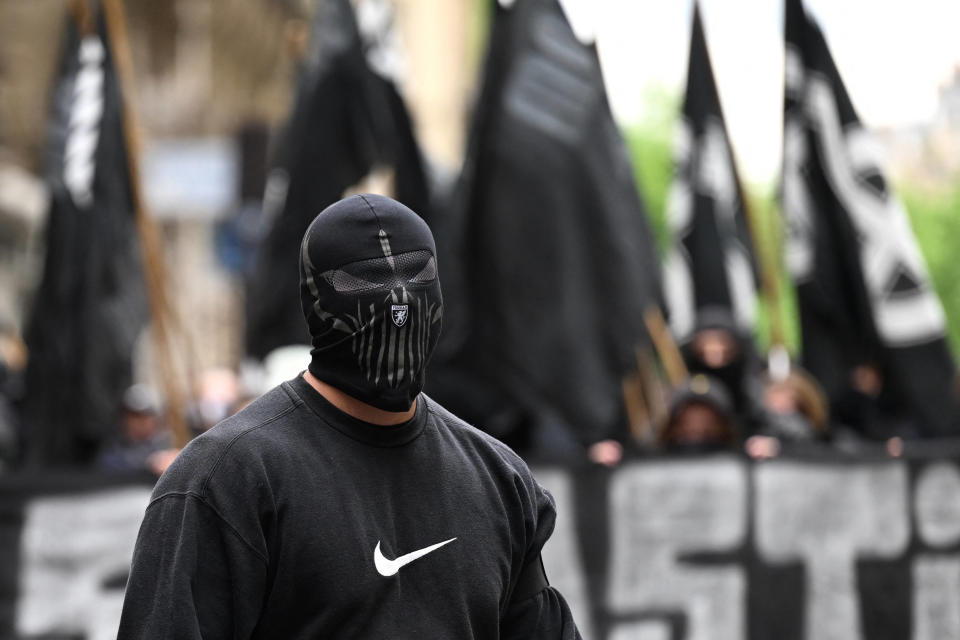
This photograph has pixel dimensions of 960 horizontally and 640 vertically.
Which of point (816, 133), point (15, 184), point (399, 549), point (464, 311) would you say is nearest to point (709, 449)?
point (464, 311)

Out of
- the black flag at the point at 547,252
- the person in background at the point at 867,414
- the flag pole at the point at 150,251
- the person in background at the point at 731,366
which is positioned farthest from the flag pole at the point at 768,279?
the flag pole at the point at 150,251

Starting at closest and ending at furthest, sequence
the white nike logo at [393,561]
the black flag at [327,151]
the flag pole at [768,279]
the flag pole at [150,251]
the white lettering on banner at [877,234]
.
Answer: the white nike logo at [393,561] < the flag pole at [150,251] < the white lettering on banner at [877,234] < the black flag at [327,151] < the flag pole at [768,279]

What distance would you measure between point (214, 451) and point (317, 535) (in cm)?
19

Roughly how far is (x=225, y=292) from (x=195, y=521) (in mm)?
25225

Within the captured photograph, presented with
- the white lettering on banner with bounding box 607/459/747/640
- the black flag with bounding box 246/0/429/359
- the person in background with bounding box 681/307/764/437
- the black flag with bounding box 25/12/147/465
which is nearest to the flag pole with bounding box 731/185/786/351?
the person in background with bounding box 681/307/764/437

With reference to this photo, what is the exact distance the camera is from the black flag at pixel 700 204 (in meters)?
9.08

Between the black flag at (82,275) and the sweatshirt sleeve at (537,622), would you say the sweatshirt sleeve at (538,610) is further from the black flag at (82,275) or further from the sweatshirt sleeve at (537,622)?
the black flag at (82,275)

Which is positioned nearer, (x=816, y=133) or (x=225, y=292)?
(x=816, y=133)

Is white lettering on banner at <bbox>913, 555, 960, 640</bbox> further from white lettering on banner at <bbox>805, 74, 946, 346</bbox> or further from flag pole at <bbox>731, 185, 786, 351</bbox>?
flag pole at <bbox>731, 185, 786, 351</bbox>

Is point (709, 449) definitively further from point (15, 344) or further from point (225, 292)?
point (225, 292)

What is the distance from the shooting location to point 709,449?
6738 mm

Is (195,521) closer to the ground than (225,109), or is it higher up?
higher up

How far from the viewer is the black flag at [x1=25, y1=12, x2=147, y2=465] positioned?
26.2ft

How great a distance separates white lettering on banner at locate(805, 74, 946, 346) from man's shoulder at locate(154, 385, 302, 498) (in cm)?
561
